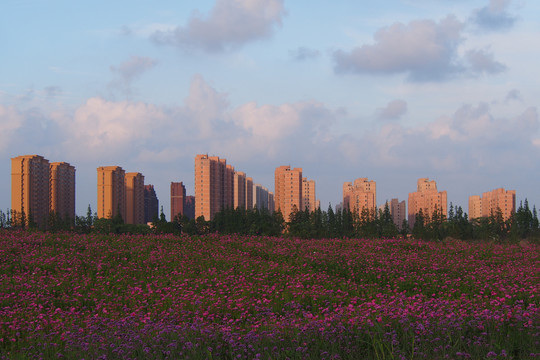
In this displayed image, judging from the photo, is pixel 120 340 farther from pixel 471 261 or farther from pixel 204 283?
pixel 471 261

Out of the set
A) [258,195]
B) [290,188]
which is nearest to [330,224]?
[290,188]

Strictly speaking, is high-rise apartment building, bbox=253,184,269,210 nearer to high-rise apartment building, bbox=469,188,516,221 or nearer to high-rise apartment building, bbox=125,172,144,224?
high-rise apartment building, bbox=125,172,144,224

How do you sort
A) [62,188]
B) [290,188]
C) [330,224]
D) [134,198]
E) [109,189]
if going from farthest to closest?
[290,188]
[134,198]
[109,189]
[62,188]
[330,224]

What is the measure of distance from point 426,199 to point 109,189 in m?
87.5

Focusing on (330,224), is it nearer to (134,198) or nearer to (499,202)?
(134,198)

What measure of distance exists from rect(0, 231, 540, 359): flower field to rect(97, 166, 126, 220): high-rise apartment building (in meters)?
97.3

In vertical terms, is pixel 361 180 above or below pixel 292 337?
above

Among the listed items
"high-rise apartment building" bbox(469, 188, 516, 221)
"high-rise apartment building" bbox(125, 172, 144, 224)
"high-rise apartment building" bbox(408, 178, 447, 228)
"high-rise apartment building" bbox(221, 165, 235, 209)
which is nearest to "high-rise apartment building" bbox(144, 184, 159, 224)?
"high-rise apartment building" bbox(125, 172, 144, 224)

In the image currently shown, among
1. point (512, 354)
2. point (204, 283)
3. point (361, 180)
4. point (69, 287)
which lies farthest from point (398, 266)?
point (361, 180)

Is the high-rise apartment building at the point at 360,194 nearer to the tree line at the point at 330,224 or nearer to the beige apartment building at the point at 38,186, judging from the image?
the tree line at the point at 330,224

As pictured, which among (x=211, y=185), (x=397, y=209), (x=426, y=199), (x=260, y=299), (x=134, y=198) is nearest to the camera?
(x=260, y=299)

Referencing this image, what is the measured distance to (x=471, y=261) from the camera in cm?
1586

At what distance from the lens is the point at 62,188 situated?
112 meters

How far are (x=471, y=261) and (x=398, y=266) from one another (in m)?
3.07
